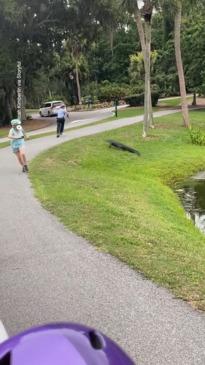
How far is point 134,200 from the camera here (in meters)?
14.2

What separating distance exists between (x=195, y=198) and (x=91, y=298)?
12.0m

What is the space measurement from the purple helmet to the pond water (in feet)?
35.7

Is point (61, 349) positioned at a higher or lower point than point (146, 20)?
lower

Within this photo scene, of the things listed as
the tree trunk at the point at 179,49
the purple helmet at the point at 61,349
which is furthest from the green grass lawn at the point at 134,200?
the tree trunk at the point at 179,49

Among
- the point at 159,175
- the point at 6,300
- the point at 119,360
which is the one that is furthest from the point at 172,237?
the point at 159,175

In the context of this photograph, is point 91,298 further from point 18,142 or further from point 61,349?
point 18,142

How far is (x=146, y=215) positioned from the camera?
12039 millimetres

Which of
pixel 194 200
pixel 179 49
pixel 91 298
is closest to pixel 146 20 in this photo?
pixel 179 49

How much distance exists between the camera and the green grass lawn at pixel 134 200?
7156mm

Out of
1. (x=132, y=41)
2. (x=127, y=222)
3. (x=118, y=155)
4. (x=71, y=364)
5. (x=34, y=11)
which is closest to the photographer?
(x=71, y=364)

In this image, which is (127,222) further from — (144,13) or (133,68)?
(133,68)

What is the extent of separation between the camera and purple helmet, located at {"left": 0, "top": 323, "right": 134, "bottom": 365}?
172 centimetres

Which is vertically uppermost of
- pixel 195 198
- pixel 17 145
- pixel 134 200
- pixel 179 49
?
pixel 179 49

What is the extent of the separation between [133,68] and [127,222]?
67.4m
